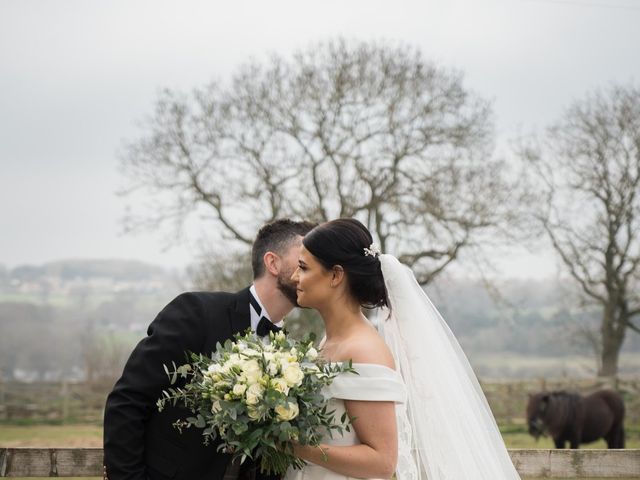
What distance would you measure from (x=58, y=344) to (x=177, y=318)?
35.4 m

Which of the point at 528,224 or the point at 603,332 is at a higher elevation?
the point at 528,224

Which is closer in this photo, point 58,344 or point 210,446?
point 210,446

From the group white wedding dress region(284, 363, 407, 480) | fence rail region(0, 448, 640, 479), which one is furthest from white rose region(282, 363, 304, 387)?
Result: fence rail region(0, 448, 640, 479)

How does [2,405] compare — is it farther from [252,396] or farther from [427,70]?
[252,396]

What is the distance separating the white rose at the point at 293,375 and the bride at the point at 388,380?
0.93ft

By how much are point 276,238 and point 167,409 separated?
968 mm

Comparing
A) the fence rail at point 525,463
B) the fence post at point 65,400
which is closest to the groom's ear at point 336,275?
the fence rail at point 525,463

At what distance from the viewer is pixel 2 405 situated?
2581 centimetres

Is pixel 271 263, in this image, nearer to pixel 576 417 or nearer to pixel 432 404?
pixel 432 404

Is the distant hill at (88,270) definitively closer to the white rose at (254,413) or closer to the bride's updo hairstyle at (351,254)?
the bride's updo hairstyle at (351,254)

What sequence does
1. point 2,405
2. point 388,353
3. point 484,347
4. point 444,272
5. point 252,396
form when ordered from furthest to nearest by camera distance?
point 484,347
point 2,405
point 444,272
point 388,353
point 252,396

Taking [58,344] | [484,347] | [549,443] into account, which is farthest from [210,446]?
[58,344]

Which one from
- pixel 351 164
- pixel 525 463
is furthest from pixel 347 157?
pixel 525 463

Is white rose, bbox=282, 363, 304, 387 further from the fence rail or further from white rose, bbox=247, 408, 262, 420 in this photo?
the fence rail
